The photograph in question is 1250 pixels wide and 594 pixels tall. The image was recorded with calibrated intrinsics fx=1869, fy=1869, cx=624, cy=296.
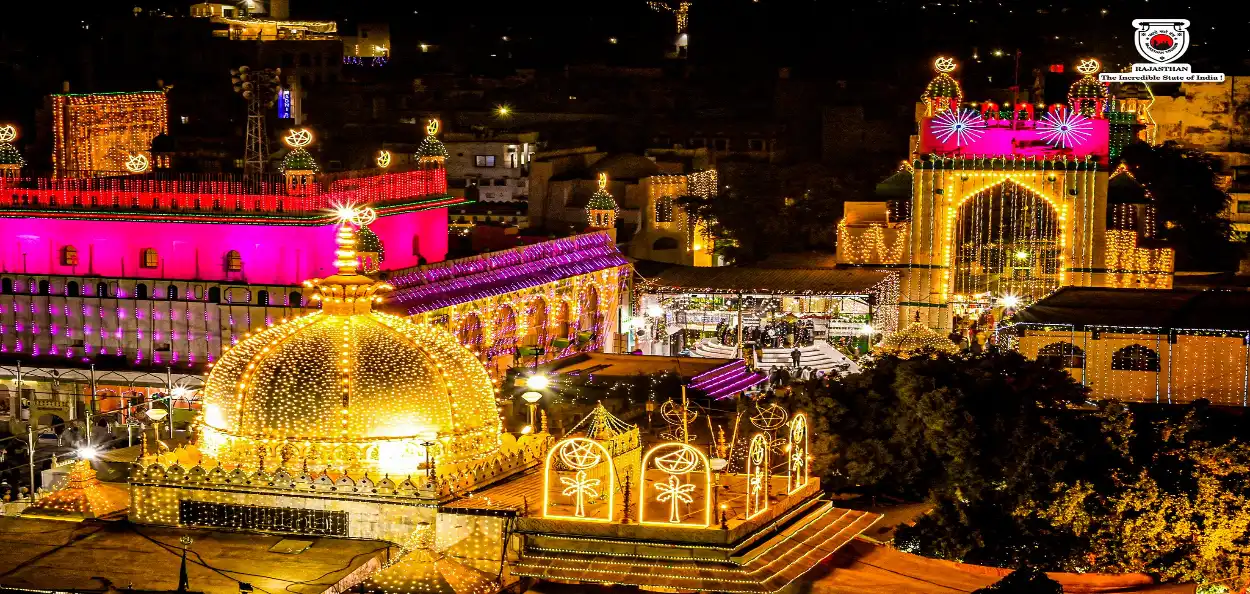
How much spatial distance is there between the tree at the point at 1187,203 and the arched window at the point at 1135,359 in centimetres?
1627

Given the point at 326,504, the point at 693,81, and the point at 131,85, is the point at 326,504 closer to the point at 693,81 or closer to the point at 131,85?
the point at 131,85

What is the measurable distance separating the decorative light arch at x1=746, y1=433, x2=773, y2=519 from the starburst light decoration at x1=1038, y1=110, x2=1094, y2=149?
32.1 metres

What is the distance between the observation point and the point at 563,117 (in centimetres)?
7350

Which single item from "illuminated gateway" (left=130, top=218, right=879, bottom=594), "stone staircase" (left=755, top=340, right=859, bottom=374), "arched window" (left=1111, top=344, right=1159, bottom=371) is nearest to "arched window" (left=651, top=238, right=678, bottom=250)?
"stone staircase" (left=755, top=340, right=859, bottom=374)

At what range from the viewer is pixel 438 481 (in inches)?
709

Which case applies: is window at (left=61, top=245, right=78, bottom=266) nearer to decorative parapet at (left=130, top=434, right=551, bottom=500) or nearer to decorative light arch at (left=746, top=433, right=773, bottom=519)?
decorative parapet at (left=130, top=434, right=551, bottom=500)

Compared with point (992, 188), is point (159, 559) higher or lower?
lower

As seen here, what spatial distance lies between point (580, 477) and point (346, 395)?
2.60 m

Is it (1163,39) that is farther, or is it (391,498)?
(1163,39)

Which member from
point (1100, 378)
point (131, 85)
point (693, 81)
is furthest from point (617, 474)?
point (693, 81)

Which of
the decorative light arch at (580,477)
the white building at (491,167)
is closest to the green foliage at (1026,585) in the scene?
the decorative light arch at (580,477)

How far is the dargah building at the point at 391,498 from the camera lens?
17.0 m

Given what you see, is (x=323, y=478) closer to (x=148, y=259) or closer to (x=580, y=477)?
(x=580, y=477)

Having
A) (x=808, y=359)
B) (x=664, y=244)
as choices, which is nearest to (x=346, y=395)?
(x=808, y=359)
